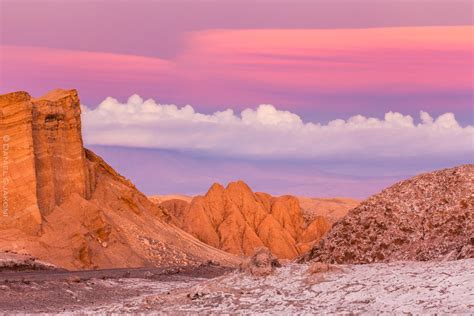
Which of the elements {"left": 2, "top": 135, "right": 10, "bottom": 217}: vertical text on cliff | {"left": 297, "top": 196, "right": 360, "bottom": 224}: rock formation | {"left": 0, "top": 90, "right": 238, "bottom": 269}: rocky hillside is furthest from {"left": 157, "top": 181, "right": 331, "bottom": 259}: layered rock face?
{"left": 2, "top": 135, "right": 10, "bottom": 217}: vertical text on cliff

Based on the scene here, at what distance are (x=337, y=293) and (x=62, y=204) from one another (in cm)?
4336

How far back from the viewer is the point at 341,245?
21.8m

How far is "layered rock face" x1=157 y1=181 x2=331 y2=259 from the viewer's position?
278 ft

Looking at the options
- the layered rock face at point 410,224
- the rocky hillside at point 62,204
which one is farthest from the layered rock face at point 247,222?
the layered rock face at point 410,224

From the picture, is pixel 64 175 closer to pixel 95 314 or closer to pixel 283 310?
pixel 95 314

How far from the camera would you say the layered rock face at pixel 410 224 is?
67.7 ft

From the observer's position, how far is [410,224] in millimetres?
21141

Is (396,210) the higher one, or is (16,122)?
(16,122)

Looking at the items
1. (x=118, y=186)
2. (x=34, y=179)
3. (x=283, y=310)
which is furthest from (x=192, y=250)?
(x=283, y=310)

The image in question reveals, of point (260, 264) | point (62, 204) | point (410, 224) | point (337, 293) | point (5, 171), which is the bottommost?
point (337, 293)

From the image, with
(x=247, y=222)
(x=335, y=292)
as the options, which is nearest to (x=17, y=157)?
(x=247, y=222)

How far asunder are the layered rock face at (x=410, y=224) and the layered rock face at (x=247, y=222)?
60.3 metres

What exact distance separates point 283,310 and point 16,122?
4196 cm

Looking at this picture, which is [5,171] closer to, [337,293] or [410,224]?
[410,224]
